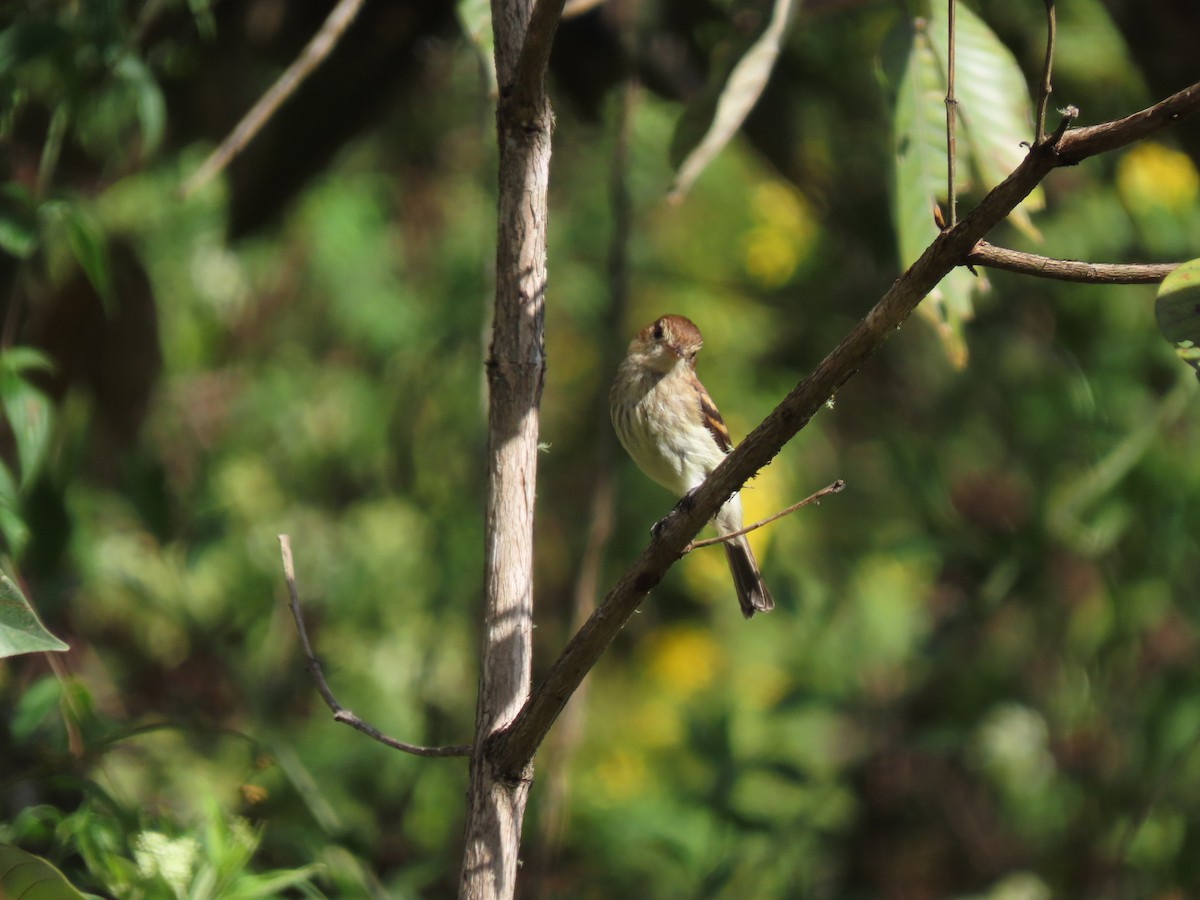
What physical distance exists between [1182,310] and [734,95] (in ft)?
3.41

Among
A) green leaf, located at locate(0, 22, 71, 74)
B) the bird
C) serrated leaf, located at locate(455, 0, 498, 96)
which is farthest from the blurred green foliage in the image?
serrated leaf, located at locate(455, 0, 498, 96)

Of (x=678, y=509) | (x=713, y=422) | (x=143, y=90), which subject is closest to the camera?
(x=678, y=509)

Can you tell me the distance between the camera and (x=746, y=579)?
11.9ft

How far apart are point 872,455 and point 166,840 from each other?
4367 millimetres

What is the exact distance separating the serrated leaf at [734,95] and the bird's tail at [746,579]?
1455mm

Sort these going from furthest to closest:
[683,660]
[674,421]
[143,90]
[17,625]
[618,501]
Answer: [683,660], [618,501], [674,421], [143,90], [17,625]

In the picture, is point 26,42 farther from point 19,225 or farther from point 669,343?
point 669,343

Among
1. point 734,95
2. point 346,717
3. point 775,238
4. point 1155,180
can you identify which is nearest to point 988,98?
point 734,95

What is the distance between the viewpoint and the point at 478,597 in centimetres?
402

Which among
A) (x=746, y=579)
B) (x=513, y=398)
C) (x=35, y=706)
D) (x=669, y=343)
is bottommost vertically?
(x=746, y=579)

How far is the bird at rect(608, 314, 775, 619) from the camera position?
11.6ft

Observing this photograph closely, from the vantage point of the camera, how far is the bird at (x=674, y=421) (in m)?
3.54

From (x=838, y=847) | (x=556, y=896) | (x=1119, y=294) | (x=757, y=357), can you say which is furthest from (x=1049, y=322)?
(x=556, y=896)

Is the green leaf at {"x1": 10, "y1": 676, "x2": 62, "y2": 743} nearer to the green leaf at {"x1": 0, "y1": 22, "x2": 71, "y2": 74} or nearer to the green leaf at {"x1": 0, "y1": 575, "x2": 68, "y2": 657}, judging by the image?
the green leaf at {"x1": 0, "y1": 575, "x2": 68, "y2": 657}
